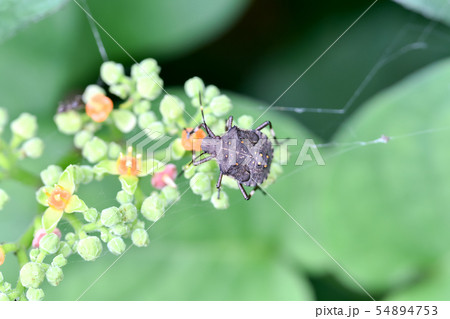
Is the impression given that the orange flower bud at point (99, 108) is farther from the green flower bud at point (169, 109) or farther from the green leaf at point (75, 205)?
the green leaf at point (75, 205)

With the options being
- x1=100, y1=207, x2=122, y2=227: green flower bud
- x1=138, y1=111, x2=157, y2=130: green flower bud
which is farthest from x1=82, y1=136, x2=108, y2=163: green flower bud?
x1=100, y1=207, x2=122, y2=227: green flower bud

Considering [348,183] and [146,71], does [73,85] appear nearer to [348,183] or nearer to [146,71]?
[146,71]

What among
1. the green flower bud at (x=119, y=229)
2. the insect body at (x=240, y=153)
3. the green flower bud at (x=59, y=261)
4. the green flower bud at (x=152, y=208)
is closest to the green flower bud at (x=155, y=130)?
the insect body at (x=240, y=153)

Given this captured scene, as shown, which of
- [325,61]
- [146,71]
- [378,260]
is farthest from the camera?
[325,61]

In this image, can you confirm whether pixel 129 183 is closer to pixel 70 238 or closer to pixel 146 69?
pixel 70 238

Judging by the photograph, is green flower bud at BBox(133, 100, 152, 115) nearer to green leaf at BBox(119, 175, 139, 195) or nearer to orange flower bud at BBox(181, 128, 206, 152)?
orange flower bud at BBox(181, 128, 206, 152)

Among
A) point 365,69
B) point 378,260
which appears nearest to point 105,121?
point 378,260
